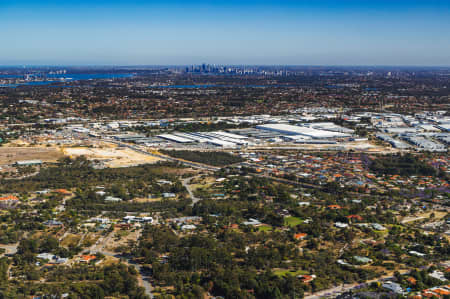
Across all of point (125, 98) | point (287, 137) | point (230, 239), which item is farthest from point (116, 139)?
point (125, 98)

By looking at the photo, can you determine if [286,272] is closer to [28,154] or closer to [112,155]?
[112,155]

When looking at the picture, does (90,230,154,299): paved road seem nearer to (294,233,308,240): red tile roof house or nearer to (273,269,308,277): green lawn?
→ (273,269,308,277): green lawn

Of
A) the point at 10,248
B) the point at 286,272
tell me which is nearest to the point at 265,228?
the point at 286,272

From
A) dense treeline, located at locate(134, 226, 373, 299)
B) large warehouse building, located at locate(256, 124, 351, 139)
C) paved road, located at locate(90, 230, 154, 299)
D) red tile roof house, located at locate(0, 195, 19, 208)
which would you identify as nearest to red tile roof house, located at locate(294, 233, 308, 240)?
dense treeline, located at locate(134, 226, 373, 299)

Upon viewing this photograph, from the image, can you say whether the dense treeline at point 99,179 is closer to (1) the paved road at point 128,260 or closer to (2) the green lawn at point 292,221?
(1) the paved road at point 128,260

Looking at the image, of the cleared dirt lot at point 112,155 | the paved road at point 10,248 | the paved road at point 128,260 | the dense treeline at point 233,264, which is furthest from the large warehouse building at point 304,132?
the paved road at point 10,248

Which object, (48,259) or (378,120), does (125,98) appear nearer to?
(378,120)
